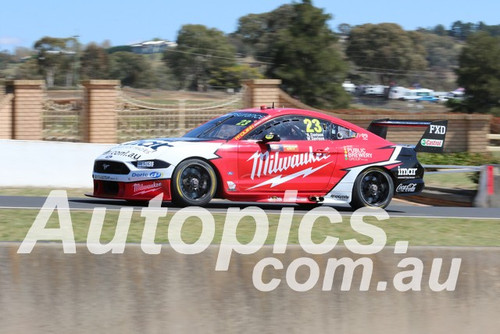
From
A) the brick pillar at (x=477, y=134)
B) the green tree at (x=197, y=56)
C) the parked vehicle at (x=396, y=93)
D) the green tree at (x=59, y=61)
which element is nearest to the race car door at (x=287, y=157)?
the brick pillar at (x=477, y=134)

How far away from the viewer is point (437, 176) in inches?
843

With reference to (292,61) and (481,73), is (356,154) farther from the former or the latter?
(481,73)

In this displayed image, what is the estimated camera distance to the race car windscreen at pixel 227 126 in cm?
1164

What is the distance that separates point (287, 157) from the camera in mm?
11742

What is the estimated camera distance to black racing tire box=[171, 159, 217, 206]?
A: 1084cm

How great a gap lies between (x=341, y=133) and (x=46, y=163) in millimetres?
6145

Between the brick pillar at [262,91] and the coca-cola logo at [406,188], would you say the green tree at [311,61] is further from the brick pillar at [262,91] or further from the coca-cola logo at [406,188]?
the coca-cola logo at [406,188]

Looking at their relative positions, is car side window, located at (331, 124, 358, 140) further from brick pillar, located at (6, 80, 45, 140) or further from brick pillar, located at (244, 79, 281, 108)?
brick pillar, located at (6, 80, 45, 140)

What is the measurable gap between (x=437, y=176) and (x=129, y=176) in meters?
12.1

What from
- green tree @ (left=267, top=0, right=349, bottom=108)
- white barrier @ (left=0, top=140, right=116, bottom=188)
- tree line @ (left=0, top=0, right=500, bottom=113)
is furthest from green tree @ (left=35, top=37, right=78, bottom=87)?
white barrier @ (left=0, top=140, right=116, bottom=188)

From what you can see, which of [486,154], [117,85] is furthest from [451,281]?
[486,154]

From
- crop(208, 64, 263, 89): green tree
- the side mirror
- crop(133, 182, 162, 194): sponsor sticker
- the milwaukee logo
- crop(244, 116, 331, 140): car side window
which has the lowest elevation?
crop(133, 182, 162, 194): sponsor sticker

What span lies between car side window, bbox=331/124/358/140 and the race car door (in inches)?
4.2

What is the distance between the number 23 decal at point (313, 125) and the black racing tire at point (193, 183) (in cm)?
168
